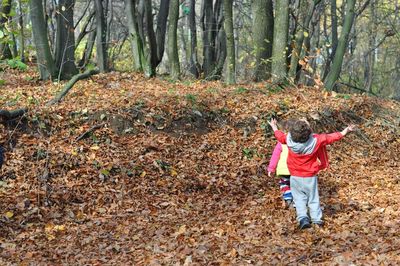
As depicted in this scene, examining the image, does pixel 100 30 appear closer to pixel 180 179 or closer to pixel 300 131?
pixel 180 179

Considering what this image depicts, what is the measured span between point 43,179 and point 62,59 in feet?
17.6

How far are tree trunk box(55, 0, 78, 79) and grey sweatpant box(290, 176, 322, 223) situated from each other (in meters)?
7.43

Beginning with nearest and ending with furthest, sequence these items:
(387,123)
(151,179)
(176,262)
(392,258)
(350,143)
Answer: (392,258) < (176,262) < (151,179) < (350,143) < (387,123)

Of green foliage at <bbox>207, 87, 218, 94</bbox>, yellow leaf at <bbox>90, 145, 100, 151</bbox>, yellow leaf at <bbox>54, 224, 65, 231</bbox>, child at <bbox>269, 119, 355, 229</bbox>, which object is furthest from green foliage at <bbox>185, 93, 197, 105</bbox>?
yellow leaf at <bbox>54, 224, 65, 231</bbox>

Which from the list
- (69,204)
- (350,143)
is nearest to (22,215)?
(69,204)

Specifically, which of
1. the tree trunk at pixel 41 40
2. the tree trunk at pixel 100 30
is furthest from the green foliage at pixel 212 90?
the tree trunk at pixel 100 30

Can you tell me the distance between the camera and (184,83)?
13086 mm

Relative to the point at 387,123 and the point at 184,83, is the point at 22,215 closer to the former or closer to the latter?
the point at 184,83

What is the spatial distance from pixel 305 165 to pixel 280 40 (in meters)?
6.41

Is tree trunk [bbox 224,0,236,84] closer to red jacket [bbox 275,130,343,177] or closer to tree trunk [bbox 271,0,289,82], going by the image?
tree trunk [bbox 271,0,289,82]

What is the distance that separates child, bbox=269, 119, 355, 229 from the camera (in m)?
6.68

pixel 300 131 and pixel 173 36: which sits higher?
pixel 173 36

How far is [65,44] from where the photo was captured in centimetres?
1328

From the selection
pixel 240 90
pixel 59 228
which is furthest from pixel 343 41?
pixel 59 228
